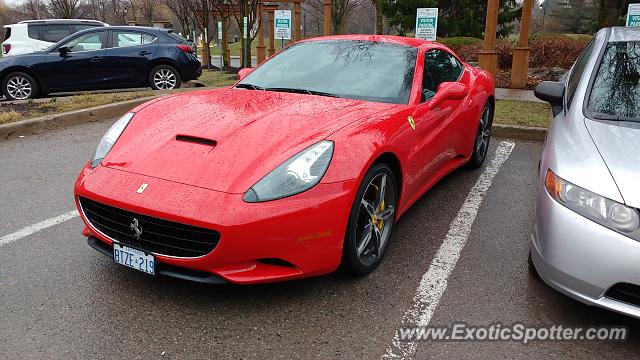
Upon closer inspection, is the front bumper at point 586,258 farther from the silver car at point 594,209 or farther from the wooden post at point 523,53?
the wooden post at point 523,53

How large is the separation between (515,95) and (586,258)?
26.9ft

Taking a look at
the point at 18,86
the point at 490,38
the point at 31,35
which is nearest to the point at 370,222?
the point at 490,38

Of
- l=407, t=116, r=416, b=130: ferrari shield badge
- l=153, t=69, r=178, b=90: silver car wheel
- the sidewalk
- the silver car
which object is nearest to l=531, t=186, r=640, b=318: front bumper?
the silver car

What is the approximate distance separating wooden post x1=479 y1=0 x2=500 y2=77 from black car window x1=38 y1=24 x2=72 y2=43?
996 centimetres

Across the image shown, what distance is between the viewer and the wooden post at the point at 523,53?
33.7ft

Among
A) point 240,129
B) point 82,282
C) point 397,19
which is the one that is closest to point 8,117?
point 82,282

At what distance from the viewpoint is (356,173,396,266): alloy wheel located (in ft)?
9.61

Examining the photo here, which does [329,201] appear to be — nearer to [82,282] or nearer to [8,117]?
[82,282]

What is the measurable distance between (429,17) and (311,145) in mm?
8000

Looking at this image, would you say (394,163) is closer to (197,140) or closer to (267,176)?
(267,176)

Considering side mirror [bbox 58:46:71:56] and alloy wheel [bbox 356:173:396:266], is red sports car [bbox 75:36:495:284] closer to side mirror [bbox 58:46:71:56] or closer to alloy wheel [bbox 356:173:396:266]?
alloy wheel [bbox 356:173:396:266]

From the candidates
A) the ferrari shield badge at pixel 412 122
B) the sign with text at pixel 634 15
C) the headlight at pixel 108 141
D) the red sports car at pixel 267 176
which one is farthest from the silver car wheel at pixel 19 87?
the sign with text at pixel 634 15

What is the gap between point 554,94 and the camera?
11.6ft

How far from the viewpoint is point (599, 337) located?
8.21 feet
